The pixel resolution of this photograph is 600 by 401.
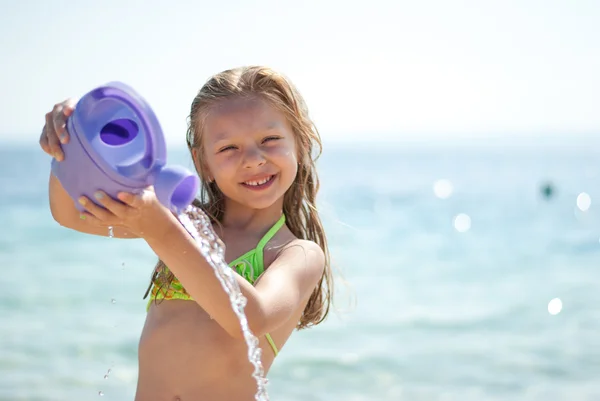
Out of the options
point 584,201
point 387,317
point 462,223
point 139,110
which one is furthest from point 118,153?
point 584,201

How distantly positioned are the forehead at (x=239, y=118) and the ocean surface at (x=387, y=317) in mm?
656

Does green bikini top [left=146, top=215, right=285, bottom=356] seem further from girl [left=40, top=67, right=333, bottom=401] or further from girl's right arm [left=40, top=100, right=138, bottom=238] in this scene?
girl's right arm [left=40, top=100, right=138, bottom=238]

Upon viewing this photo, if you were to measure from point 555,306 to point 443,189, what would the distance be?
17.4 meters

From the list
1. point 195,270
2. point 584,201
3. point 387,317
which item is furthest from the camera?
point 584,201

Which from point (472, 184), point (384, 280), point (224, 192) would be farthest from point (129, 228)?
point (472, 184)

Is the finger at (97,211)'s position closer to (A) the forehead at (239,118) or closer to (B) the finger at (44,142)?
(B) the finger at (44,142)

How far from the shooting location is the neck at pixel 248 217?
2826mm

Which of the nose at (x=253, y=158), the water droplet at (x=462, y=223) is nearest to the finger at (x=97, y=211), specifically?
the nose at (x=253, y=158)

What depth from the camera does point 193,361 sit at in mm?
2576

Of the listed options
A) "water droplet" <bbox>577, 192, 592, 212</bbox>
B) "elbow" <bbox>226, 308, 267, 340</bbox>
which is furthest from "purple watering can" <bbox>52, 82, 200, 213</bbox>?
"water droplet" <bbox>577, 192, 592, 212</bbox>

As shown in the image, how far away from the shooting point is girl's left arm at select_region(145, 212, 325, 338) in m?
2.00

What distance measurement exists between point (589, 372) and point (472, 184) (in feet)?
72.3

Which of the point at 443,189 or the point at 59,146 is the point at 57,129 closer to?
the point at 59,146

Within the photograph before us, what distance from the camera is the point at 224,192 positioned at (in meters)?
2.82
